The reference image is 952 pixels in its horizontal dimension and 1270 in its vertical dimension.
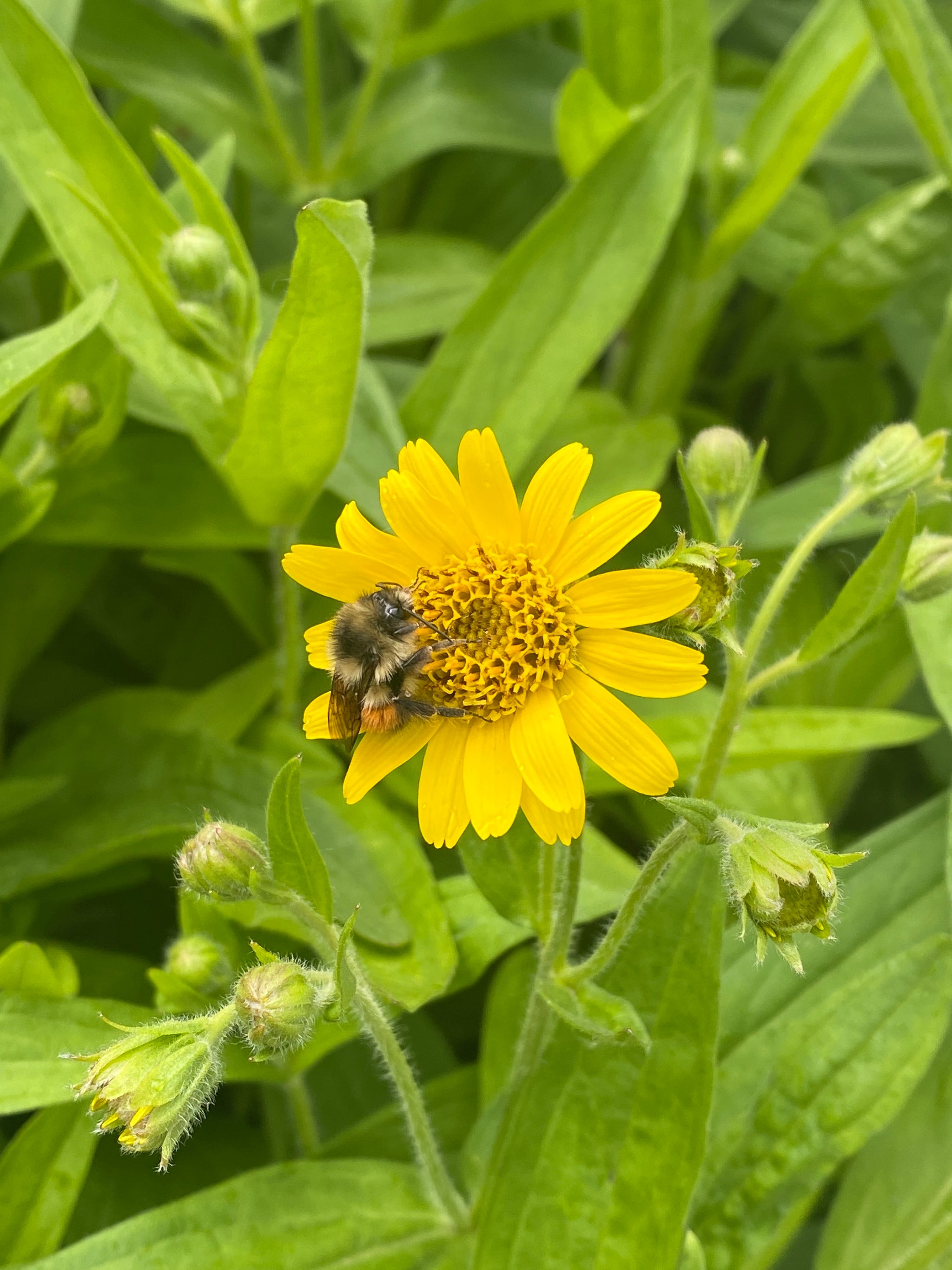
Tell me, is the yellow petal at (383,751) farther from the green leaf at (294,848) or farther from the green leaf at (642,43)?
the green leaf at (642,43)

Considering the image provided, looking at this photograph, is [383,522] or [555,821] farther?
[383,522]

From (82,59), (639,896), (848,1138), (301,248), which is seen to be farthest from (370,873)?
(82,59)

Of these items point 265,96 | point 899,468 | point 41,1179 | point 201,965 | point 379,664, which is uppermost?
point 899,468

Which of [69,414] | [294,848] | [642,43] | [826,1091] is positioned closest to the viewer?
[294,848]

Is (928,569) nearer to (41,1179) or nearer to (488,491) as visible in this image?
(488,491)

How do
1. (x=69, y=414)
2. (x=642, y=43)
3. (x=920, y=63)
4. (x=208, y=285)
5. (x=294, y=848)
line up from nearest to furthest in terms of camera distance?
(x=294, y=848), (x=208, y=285), (x=69, y=414), (x=920, y=63), (x=642, y=43)

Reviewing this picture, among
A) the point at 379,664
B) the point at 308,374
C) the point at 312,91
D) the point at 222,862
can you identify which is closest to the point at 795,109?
the point at 312,91

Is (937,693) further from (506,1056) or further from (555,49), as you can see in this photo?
(555,49)

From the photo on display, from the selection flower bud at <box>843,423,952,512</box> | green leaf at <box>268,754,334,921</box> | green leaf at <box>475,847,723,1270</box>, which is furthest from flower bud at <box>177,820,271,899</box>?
flower bud at <box>843,423,952,512</box>
